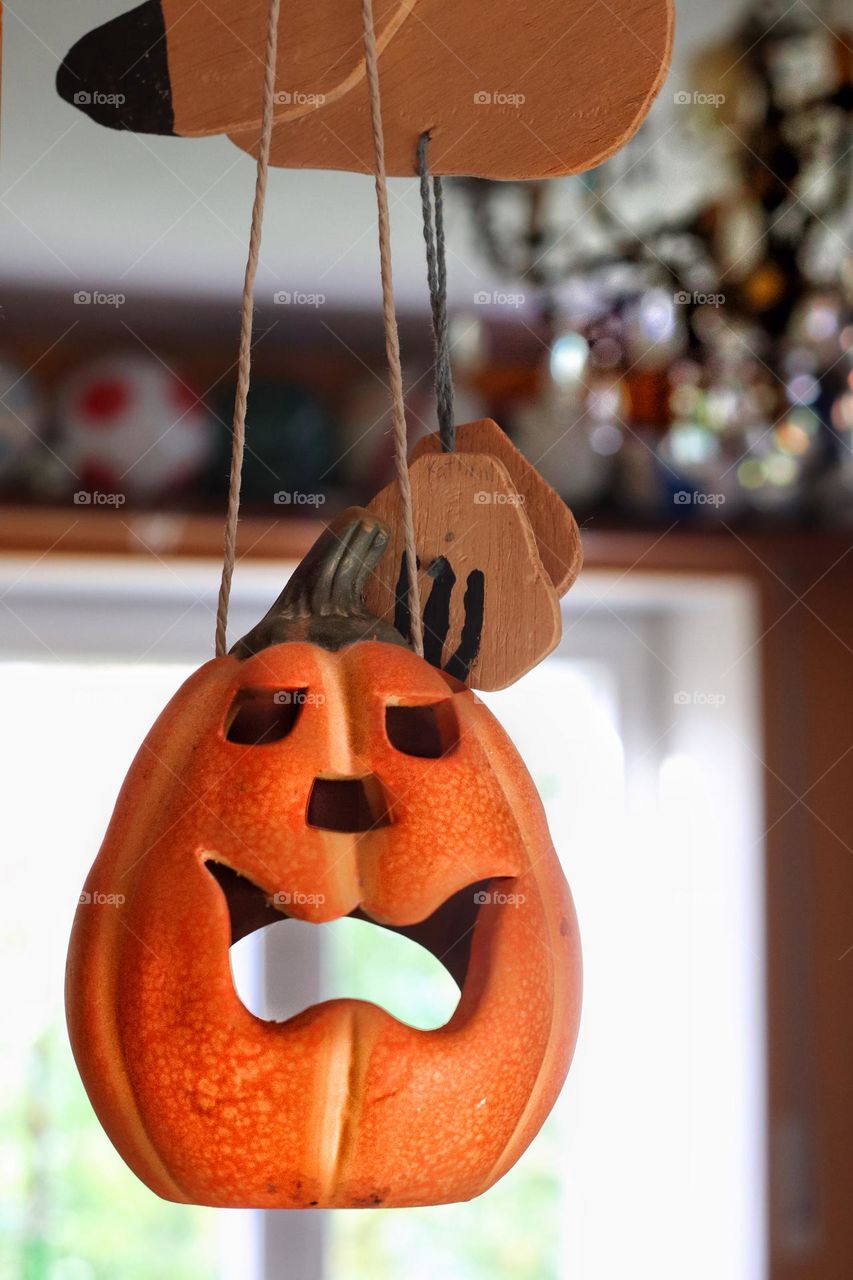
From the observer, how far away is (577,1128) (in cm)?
247

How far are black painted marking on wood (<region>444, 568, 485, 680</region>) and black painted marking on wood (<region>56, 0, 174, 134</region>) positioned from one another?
1.08ft

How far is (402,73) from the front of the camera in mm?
791

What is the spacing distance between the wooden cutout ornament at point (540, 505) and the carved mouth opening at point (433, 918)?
0.20 meters

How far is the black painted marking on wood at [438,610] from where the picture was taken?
30.8 inches

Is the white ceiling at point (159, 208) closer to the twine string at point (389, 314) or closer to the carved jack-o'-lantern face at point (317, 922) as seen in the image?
the twine string at point (389, 314)

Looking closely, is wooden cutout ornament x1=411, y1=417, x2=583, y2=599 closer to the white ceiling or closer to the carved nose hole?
the carved nose hole

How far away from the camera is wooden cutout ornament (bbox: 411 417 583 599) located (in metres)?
0.81
